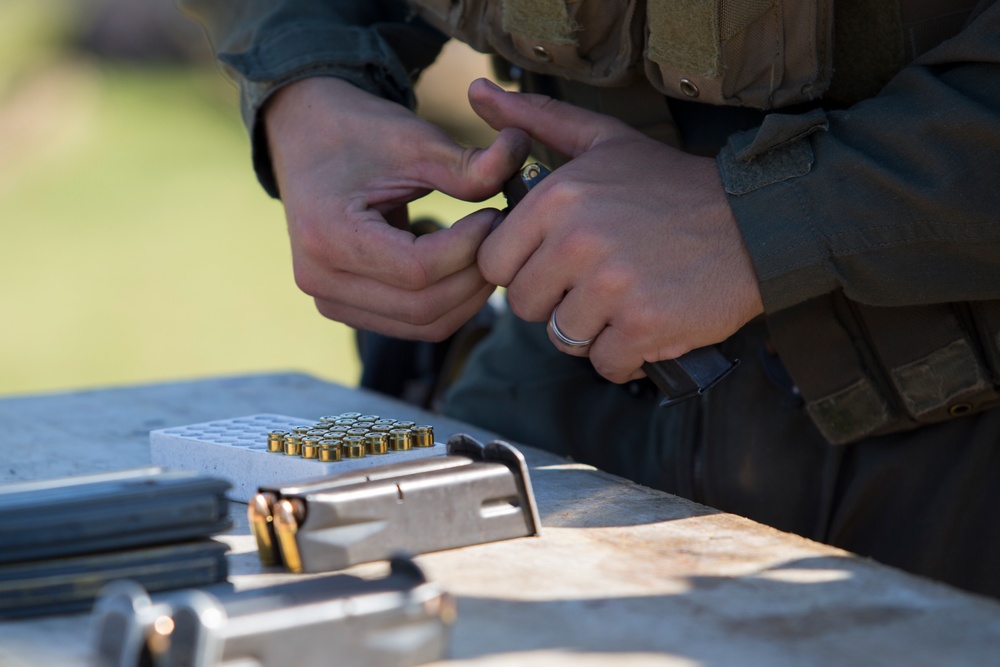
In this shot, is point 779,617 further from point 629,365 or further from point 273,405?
point 273,405

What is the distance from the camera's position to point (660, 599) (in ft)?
2.84

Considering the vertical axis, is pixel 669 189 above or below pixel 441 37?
below

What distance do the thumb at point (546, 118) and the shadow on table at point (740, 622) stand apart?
0.62m

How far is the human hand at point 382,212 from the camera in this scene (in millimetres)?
1322

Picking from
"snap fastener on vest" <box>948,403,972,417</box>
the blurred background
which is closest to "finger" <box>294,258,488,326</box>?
"snap fastener on vest" <box>948,403,972,417</box>

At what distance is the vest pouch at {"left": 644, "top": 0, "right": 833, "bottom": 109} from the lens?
4.14 ft

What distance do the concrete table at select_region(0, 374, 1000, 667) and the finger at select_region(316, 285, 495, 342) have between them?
26 centimetres

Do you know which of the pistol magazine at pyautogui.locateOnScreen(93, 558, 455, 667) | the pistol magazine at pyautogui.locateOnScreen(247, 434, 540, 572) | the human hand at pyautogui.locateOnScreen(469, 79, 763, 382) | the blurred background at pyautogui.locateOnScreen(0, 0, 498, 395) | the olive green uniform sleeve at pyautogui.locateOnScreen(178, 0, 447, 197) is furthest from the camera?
the blurred background at pyautogui.locateOnScreen(0, 0, 498, 395)

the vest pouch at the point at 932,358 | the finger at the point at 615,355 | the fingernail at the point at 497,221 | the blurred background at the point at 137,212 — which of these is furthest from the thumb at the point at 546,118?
the blurred background at the point at 137,212

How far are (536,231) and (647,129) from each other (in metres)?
0.36

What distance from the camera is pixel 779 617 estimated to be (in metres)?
0.83

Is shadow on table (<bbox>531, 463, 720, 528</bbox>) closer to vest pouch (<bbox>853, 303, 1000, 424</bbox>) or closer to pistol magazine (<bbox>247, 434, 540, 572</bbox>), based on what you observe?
pistol magazine (<bbox>247, 434, 540, 572</bbox>)

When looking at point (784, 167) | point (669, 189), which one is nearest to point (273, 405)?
point (669, 189)

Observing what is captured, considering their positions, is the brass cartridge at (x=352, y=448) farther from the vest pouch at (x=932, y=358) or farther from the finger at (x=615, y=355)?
the vest pouch at (x=932, y=358)
